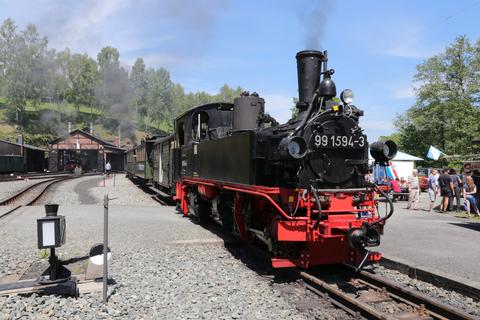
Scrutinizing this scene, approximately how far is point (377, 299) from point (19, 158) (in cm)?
4367

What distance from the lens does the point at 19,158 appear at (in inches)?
1666

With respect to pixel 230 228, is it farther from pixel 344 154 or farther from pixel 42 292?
pixel 42 292

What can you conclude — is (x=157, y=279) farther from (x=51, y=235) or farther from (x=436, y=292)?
(x=436, y=292)

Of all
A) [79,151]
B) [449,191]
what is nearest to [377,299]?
[449,191]

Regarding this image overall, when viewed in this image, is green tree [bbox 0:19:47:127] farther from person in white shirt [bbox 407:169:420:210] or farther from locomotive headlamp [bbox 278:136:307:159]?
locomotive headlamp [bbox 278:136:307:159]

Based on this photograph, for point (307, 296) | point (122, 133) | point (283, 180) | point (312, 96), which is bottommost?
point (307, 296)

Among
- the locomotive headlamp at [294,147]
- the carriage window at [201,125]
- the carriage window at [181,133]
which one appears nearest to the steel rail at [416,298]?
the locomotive headlamp at [294,147]

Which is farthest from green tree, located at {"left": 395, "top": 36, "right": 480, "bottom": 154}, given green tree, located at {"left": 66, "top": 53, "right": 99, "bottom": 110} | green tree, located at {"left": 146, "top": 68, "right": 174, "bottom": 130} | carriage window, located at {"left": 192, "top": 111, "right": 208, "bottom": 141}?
green tree, located at {"left": 66, "top": 53, "right": 99, "bottom": 110}

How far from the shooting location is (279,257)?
6227 millimetres

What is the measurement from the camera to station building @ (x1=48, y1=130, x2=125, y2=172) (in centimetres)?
5256

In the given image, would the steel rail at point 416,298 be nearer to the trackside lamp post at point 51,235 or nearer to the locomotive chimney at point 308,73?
the locomotive chimney at point 308,73

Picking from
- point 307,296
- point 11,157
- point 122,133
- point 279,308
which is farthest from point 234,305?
point 122,133

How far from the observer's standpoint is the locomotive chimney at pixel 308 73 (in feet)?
21.7

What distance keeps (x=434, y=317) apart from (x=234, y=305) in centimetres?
210
